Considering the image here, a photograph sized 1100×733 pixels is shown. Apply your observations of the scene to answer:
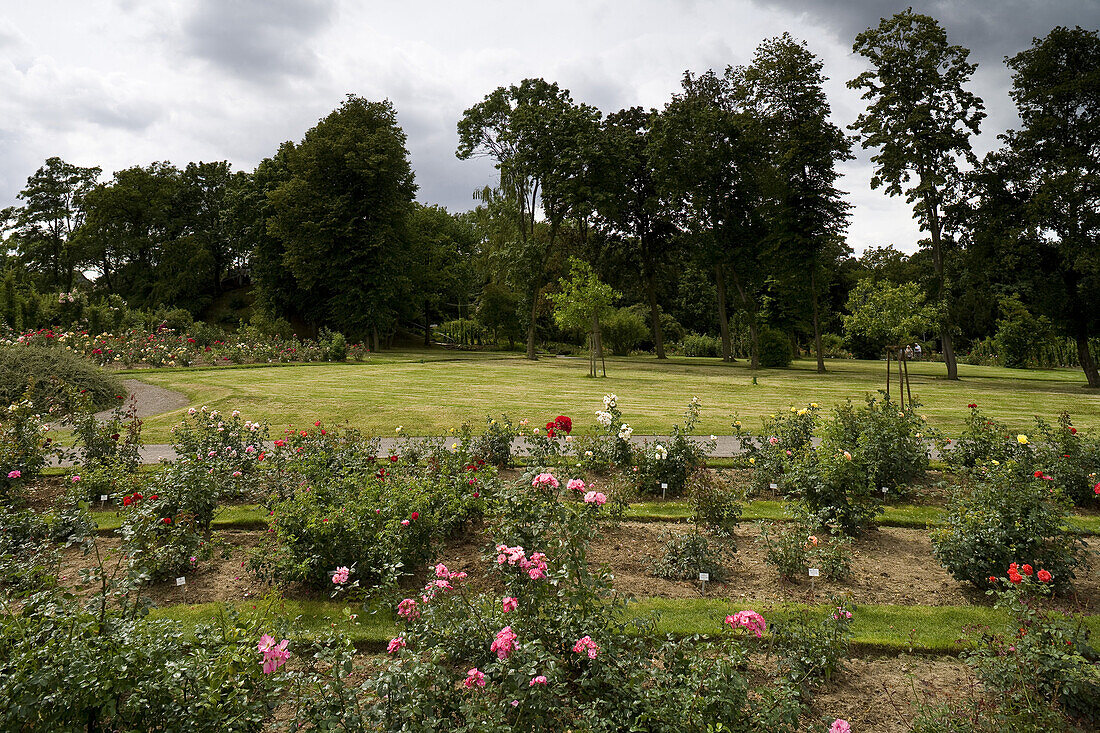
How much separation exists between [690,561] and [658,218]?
29530 mm

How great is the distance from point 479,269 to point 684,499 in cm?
4135

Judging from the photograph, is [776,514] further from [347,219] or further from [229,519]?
[347,219]

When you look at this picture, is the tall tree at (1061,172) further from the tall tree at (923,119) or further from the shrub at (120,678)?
the shrub at (120,678)

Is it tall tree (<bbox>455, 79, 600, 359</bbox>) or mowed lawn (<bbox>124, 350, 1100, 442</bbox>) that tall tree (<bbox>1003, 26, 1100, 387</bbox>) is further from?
tall tree (<bbox>455, 79, 600, 359</bbox>)

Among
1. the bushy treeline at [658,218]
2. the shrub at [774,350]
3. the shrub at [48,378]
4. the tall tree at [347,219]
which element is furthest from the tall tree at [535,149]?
the shrub at [48,378]

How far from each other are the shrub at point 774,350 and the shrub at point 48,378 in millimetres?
27815

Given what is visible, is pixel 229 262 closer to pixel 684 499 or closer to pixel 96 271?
Result: pixel 96 271

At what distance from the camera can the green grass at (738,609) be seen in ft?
12.1

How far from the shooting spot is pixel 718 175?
28.7 metres

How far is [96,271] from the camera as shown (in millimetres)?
45875

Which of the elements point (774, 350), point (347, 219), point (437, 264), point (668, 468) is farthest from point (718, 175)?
point (668, 468)

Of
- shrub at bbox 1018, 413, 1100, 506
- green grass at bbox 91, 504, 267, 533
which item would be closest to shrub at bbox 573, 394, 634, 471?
green grass at bbox 91, 504, 267, 533

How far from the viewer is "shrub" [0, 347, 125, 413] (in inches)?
428

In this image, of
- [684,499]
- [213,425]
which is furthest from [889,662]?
[213,425]
